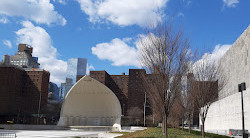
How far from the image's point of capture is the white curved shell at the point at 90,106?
4319cm

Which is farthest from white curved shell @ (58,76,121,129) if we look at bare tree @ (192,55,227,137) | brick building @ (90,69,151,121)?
brick building @ (90,69,151,121)

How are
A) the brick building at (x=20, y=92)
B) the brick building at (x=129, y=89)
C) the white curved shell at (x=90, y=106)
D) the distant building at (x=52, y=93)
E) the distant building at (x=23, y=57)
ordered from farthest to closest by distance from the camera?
the distant building at (x=52, y=93)
the distant building at (x=23, y=57)
the brick building at (x=129, y=89)
the brick building at (x=20, y=92)
the white curved shell at (x=90, y=106)

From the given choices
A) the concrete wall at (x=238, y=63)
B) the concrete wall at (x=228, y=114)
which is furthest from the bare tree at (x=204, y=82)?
the concrete wall at (x=238, y=63)

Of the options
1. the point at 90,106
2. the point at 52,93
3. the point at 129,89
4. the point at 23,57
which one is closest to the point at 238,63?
the point at 90,106

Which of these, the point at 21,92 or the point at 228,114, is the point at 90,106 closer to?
the point at 228,114

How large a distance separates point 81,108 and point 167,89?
35.9m

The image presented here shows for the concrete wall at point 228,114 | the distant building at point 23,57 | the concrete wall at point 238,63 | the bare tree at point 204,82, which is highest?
the distant building at point 23,57

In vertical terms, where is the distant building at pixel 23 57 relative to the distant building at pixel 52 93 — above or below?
above

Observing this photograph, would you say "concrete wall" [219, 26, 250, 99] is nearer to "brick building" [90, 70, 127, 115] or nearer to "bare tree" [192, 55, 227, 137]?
"bare tree" [192, 55, 227, 137]

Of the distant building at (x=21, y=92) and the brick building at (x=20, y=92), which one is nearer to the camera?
the brick building at (x=20, y=92)

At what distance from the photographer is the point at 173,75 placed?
1195 cm

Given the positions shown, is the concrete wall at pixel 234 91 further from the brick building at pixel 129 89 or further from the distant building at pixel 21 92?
the distant building at pixel 21 92

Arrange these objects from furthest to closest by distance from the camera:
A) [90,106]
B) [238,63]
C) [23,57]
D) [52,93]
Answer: [52,93] → [23,57] → [90,106] → [238,63]

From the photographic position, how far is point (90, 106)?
152 feet
